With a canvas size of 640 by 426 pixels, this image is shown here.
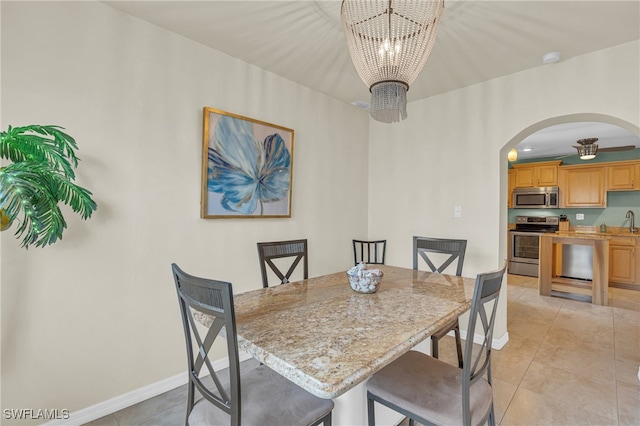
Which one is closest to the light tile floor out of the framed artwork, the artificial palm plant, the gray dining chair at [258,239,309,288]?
the gray dining chair at [258,239,309,288]

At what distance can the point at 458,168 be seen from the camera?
10.2 feet

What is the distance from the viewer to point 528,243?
5.75 meters

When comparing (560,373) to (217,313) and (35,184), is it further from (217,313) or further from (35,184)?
(35,184)

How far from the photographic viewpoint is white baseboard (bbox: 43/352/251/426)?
5.80 feet

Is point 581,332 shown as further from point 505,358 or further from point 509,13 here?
point 509,13

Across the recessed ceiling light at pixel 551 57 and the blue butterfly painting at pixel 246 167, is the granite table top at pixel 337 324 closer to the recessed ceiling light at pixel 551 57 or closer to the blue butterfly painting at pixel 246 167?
the blue butterfly painting at pixel 246 167

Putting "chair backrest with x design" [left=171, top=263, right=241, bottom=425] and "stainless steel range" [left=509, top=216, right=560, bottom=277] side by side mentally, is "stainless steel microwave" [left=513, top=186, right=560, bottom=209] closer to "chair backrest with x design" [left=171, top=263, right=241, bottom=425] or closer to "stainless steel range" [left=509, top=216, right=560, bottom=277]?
"stainless steel range" [left=509, top=216, right=560, bottom=277]

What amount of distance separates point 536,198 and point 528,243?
2.98ft

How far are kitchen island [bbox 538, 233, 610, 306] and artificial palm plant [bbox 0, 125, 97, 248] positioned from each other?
545 centimetres

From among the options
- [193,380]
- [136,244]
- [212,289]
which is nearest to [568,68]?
[212,289]

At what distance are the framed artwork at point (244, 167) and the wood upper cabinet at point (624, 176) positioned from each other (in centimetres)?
582

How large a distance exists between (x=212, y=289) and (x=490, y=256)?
8.94 feet

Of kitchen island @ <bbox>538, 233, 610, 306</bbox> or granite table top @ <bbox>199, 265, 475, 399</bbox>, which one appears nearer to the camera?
granite table top @ <bbox>199, 265, 475, 399</bbox>

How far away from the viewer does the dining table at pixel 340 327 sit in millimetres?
889
